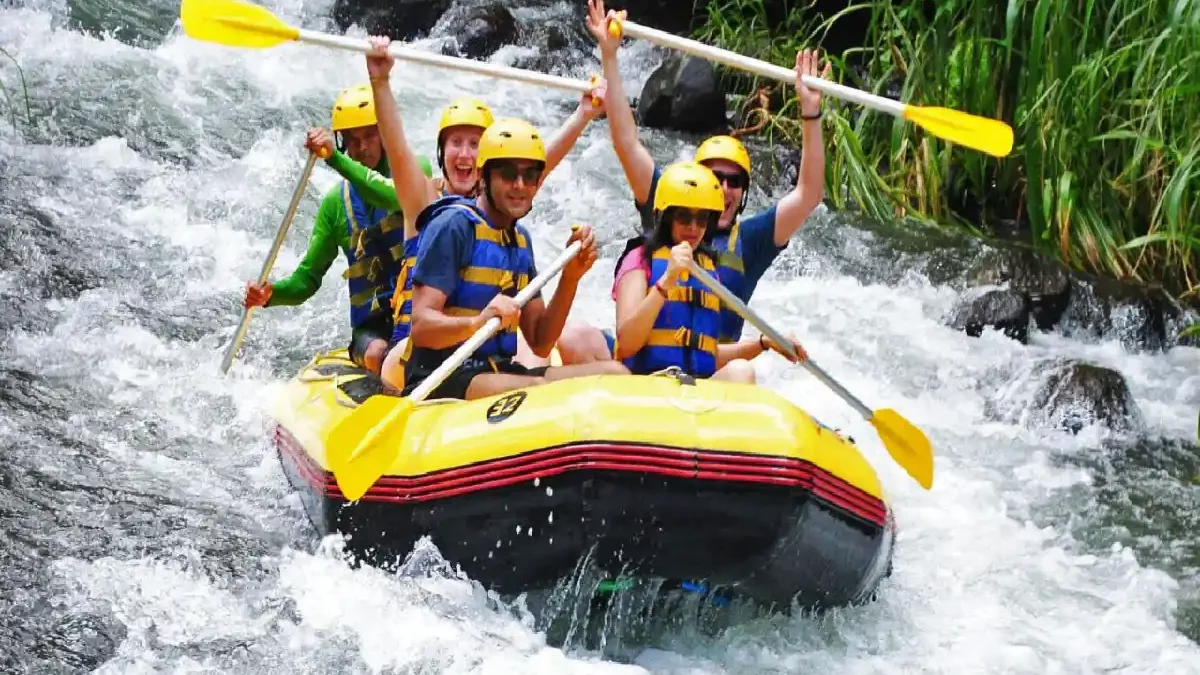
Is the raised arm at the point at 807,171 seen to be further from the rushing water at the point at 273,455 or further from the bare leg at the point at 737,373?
the rushing water at the point at 273,455

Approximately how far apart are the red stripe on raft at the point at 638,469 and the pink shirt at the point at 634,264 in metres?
0.67

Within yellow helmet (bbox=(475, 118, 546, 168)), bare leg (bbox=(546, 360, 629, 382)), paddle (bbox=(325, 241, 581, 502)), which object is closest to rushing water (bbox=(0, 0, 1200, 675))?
paddle (bbox=(325, 241, 581, 502))

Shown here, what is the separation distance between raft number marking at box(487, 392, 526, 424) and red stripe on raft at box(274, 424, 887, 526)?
0.12 m

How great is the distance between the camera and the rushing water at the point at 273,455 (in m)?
4.04

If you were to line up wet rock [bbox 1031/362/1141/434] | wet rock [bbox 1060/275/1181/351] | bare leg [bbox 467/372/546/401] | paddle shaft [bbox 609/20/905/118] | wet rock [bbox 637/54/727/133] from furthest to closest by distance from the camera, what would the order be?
wet rock [bbox 637/54/727/133], wet rock [bbox 1060/275/1181/351], wet rock [bbox 1031/362/1141/434], paddle shaft [bbox 609/20/905/118], bare leg [bbox 467/372/546/401]

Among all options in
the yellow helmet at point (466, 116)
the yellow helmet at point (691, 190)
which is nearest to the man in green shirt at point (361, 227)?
the yellow helmet at point (466, 116)

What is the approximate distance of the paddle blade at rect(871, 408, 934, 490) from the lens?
14.2ft

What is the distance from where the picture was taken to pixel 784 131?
8.63m

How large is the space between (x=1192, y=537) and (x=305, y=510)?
2990 mm

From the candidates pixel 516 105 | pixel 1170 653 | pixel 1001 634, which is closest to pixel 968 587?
pixel 1001 634

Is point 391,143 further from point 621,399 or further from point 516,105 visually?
point 516,105

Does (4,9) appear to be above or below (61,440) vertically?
above

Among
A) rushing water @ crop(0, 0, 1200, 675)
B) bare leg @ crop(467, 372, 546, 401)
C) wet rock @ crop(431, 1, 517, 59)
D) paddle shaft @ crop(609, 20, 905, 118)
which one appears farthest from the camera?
wet rock @ crop(431, 1, 517, 59)

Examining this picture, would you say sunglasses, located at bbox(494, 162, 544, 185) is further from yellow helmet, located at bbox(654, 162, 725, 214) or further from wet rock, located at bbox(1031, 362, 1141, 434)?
wet rock, located at bbox(1031, 362, 1141, 434)
